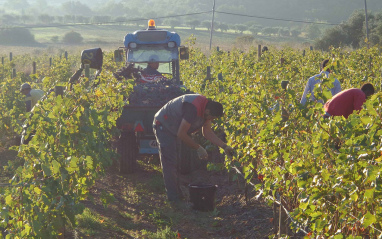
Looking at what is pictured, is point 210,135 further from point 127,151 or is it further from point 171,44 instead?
point 171,44

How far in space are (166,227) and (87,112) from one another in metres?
1.58

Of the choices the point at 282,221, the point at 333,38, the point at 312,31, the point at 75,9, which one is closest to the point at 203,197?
the point at 282,221

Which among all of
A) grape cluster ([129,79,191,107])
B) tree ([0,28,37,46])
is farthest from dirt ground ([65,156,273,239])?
tree ([0,28,37,46])

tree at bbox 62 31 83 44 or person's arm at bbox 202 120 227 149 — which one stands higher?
person's arm at bbox 202 120 227 149

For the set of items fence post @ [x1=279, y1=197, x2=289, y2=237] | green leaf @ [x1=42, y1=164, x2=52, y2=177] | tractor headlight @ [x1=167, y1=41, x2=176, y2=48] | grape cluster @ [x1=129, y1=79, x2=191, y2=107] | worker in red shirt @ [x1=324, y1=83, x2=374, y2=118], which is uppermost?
tractor headlight @ [x1=167, y1=41, x2=176, y2=48]

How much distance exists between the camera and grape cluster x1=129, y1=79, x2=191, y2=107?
29.7 feet

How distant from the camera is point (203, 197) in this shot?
7.45m

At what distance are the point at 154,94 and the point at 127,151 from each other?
99 cm

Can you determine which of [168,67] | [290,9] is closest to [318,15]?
[290,9]

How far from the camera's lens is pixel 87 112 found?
19.2 ft

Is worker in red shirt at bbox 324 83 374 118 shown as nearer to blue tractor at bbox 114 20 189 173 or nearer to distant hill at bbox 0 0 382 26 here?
blue tractor at bbox 114 20 189 173

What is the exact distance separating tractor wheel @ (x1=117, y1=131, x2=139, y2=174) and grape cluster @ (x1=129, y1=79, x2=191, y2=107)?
529 millimetres

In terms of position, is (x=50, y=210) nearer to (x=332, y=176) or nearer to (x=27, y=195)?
(x=27, y=195)

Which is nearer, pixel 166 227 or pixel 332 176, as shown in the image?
pixel 332 176
